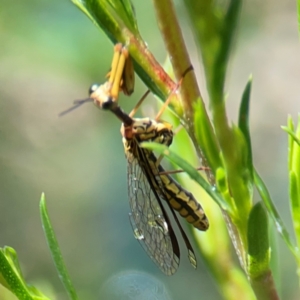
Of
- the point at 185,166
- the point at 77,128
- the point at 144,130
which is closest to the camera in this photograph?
the point at 185,166

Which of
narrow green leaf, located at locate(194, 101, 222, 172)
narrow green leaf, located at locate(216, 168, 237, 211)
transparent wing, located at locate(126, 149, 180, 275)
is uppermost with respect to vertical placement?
narrow green leaf, located at locate(194, 101, 222, 172)

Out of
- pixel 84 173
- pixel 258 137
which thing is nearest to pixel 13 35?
pixel 84 173

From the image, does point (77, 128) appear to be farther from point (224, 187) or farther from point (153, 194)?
point (224, 187)

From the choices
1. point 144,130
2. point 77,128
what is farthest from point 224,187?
point 77,128

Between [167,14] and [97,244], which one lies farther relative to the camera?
[97,244]

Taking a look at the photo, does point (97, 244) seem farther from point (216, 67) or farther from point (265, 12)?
point (216, 67)

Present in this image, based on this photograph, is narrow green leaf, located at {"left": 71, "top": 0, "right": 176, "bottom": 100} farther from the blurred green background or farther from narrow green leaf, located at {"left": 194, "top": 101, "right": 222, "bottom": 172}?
the blurred green background

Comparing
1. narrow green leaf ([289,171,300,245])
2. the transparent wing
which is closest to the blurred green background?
the transparent wing
